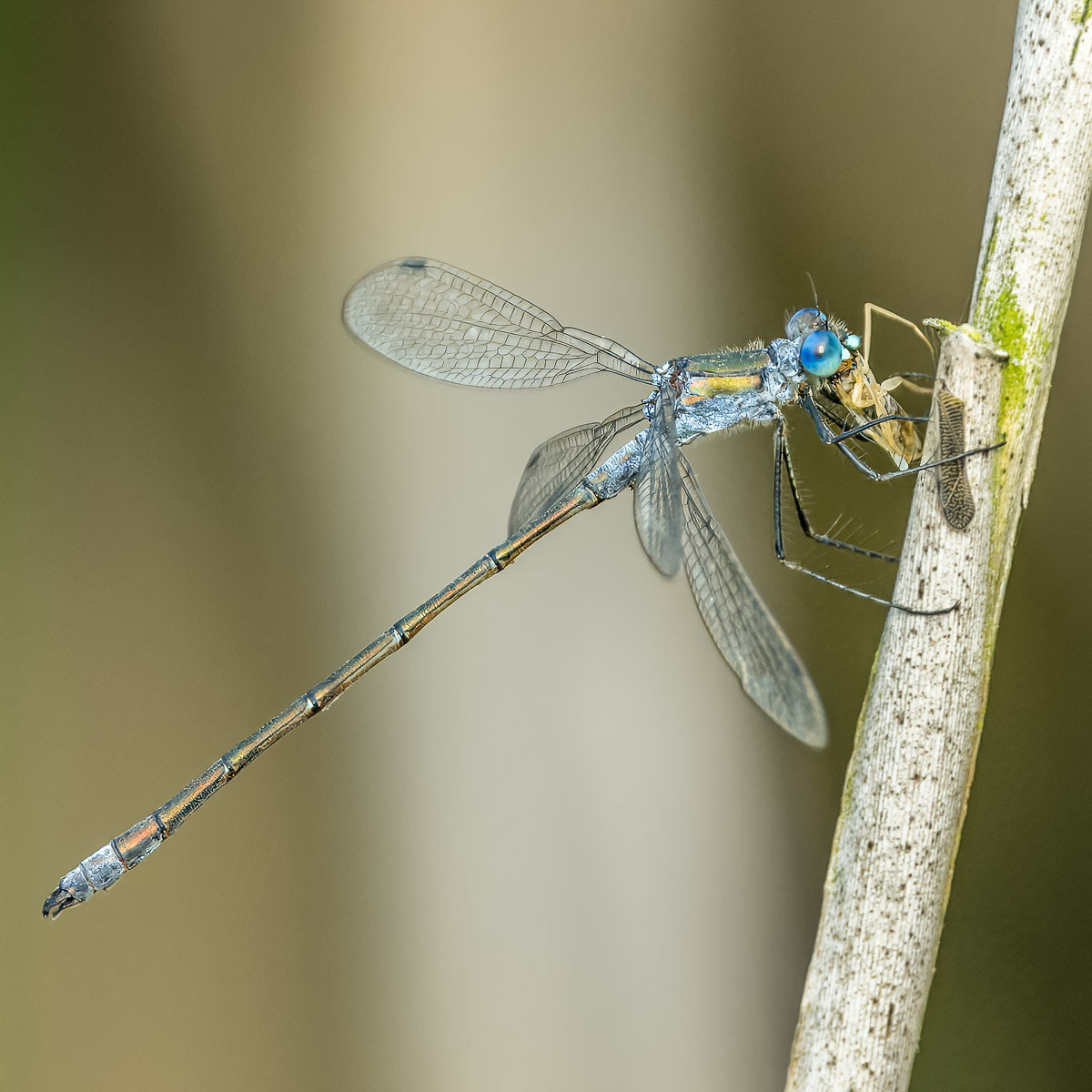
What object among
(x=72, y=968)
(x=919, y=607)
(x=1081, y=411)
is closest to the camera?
(x=919, y=607)

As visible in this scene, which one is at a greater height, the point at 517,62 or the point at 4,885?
the point at 517,62

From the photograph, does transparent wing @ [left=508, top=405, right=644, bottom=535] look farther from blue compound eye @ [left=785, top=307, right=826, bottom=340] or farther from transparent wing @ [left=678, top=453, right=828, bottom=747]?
blue compound eye @ [left=785, top=307, right=826, bottom=340]

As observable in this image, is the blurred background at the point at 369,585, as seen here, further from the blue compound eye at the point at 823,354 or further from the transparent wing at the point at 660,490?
the blue compound eye at the point at 823,354

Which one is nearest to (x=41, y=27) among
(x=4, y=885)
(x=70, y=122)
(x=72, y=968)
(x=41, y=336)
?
(x=70, y=122)

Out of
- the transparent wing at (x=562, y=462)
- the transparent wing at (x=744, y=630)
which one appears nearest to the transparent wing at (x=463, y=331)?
the transparent wing at (x=562, y=462)

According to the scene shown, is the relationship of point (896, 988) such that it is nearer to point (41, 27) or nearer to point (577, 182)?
point (577, 182)

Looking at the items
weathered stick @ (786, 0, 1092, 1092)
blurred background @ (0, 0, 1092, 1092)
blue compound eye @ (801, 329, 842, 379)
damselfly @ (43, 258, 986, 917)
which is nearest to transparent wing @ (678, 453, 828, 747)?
damselfly @ (43, 258, 986, 917)

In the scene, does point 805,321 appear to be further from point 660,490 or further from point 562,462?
point 562,462

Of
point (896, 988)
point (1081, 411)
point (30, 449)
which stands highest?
point (30, 449)
